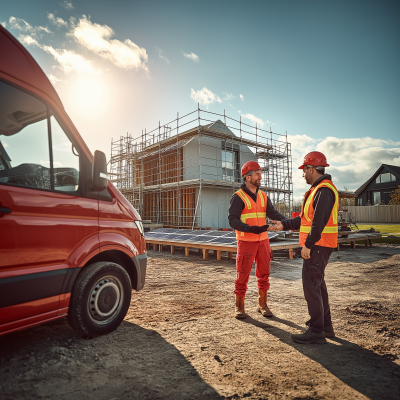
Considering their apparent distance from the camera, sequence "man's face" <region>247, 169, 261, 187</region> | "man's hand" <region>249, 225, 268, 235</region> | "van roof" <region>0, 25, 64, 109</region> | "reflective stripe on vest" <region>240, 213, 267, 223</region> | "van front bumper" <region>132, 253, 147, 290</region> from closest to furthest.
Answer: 1. "van roof" <region>0, 25, 64, 109</region>
2. "van front bumper" <region>132, 253, 147, 290</region>
3. "man's hand" <region>249, 225, 268, 235</region>
4. "reflective stripe on vest" <region>240, 213, 267, 223</region>
5. "man's face" <region>247, 169, 261, 187</region>

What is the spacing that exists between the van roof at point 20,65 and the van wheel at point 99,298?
181 cm

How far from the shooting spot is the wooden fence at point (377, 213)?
1193 inches

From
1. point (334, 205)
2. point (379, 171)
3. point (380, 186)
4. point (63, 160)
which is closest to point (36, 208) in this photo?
point (63, 160)

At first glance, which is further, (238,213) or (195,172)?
(195,172)

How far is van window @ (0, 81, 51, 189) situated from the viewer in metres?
2.45

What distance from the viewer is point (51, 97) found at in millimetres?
2732

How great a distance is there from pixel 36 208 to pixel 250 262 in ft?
8.42

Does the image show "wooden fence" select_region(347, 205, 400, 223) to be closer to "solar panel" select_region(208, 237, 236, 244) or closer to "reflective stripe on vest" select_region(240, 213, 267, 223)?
"solar panel" select_region(208, 237, 236, 244)

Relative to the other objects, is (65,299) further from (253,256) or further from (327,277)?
(327,277)

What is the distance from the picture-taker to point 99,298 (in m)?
2.97

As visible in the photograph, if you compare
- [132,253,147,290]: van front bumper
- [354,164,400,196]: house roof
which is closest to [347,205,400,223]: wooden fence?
[354,164,400,196]: house roof

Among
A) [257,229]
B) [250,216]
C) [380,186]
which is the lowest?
[257,229]

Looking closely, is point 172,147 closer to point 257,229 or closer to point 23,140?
point 257,229

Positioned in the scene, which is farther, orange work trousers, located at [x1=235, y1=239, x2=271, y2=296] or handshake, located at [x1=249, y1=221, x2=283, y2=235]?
orange work trousers, located at [x1=235, y1=239, x2=271, y2=296]
